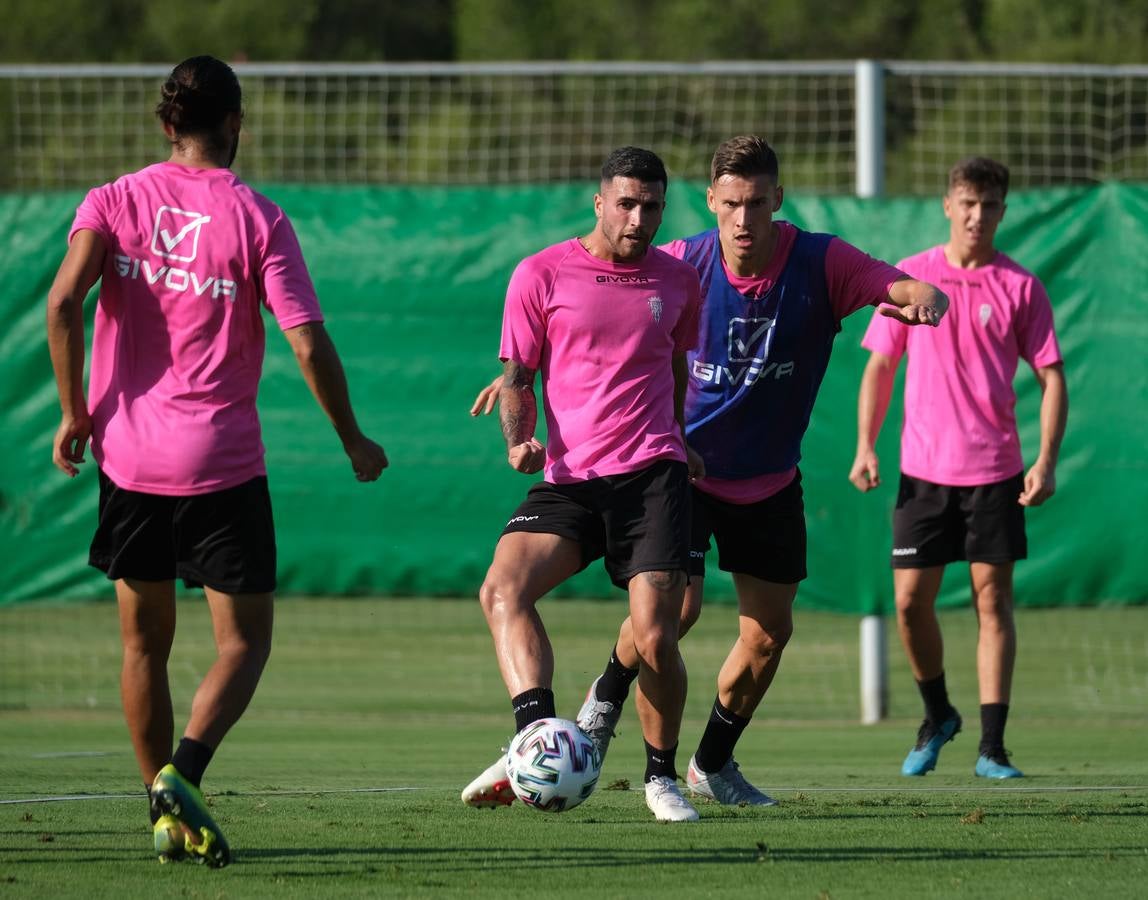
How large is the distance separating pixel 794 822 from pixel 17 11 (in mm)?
65982

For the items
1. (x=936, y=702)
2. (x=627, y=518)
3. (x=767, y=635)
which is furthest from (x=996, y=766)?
(x=627, y=518)

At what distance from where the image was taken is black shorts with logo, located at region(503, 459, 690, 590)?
242 inches

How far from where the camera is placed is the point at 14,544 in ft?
35.2

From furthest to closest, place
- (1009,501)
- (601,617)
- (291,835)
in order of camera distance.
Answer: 1. (601,617)
2. (1009,501)
3. (291,835)

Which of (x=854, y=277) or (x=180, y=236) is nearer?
(x=180, y=236)

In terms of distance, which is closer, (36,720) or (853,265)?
(853,265)

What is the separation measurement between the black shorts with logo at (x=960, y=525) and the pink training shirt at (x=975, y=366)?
6cm

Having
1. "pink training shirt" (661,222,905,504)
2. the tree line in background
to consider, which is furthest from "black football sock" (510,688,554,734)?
the tree line in background

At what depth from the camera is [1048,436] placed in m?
8.48

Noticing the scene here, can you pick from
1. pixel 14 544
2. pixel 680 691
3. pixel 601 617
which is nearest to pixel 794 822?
pixel 680 691

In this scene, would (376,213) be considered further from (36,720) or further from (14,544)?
(36,720)

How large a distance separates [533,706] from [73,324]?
1.82 metres

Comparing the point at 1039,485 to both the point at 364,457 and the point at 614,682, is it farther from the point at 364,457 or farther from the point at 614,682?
the point at 364,457

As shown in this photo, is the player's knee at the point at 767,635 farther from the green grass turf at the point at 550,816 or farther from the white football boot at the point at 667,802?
the white football boot at the point at 667,802
